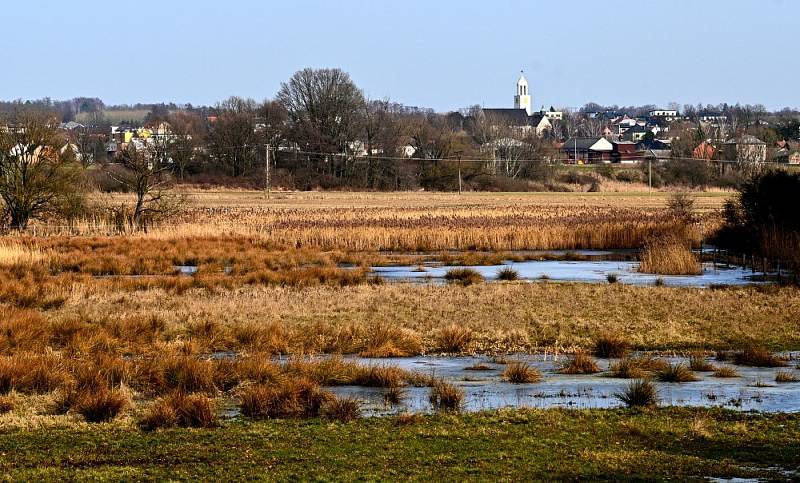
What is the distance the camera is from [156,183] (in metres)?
48.2

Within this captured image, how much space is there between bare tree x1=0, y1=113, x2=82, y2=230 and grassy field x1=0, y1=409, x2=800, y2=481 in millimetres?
34388

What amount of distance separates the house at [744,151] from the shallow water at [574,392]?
3674 inches

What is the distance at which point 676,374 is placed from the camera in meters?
15.5

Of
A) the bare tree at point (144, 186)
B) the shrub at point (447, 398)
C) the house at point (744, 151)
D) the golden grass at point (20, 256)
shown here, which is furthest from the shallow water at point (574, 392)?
the house at point (744, 151)

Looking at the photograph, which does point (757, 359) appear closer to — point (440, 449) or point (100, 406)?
point (440, 449)

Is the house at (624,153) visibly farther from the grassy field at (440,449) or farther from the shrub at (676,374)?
the grassy field at (440,449)

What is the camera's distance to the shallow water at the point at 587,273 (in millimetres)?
30359

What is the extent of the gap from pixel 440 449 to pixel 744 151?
371ft

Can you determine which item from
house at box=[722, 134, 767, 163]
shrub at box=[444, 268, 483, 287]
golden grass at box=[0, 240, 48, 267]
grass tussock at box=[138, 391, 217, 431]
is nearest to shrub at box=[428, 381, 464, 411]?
grass tussock at box=[138, 391, 217, 431]

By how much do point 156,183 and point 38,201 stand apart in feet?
17.1

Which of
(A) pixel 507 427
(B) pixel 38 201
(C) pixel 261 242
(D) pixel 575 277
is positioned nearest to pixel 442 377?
(A) pixel 507 427

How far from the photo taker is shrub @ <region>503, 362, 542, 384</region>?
15.4 metres

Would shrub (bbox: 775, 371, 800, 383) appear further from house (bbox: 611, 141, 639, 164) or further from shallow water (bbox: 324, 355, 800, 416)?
house (bbox: 611, 141, 639, 164)

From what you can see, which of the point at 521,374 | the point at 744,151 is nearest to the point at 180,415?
the point at 521,374
